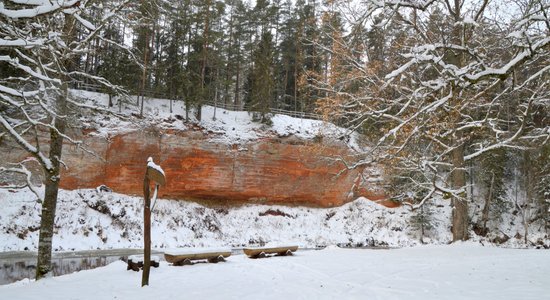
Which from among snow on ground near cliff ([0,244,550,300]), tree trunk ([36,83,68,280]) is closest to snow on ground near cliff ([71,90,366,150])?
tree trunk ([36,83,68,280])

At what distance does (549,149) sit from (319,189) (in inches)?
510

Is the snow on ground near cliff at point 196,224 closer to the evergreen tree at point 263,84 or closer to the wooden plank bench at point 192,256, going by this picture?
the evergreen tree at point 263,84

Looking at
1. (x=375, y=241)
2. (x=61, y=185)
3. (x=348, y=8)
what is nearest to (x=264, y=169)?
(x=375, y=241)

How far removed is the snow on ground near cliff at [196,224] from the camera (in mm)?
16242

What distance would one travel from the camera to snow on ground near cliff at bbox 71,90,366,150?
21.3m

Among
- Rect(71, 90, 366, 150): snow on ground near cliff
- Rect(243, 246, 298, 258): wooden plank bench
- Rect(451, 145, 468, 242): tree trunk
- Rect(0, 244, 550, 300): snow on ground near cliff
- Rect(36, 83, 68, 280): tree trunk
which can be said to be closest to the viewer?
Rect(0, 244, 550, 300): snow on ground near cliff

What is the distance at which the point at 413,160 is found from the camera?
→ 10.0 meters

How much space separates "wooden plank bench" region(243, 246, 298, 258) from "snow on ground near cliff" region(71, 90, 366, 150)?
11.0m

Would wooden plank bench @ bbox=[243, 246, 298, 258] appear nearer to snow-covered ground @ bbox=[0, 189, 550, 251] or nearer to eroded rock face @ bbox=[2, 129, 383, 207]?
snow-covered ground @ bbox=[0, 189, 550, 251]

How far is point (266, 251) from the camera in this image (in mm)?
10734

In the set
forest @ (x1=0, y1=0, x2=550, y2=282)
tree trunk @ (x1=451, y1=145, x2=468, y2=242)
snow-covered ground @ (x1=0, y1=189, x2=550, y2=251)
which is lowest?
snow-covered ground @ (x1=0, y1=189, x2=550, y2=251)

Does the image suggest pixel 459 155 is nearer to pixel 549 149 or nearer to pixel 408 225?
pixel 549 149

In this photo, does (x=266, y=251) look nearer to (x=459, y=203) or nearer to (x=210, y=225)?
(x=459, y=203)

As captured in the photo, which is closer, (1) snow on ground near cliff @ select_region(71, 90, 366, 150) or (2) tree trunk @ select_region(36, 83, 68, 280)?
(2) tree trunk @ select_region(36, 83, 68, 280)
